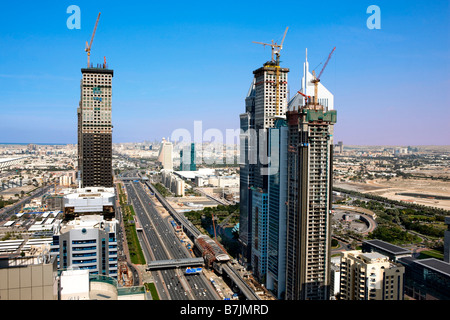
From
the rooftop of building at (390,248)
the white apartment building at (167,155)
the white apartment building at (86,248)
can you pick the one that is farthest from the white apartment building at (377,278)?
the white apartment building at (167,155)

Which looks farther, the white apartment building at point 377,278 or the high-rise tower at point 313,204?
the high-rise tower at point 313,204

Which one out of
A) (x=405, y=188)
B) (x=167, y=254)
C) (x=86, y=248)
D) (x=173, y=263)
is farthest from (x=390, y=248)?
(x=405, y=188)

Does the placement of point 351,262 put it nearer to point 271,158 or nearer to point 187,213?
point 271,158

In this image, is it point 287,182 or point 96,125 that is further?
point 96,125

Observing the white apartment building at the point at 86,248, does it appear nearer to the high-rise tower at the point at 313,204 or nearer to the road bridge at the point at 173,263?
the road bridge at the point at 173,263

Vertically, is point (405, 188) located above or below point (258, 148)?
below

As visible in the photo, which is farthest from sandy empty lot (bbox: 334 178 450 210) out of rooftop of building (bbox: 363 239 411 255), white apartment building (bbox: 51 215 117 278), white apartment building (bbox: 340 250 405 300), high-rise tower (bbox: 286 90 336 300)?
white apartment building (bbox: 51 215 117 278)

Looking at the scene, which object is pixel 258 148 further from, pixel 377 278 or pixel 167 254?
pixel 167 254
